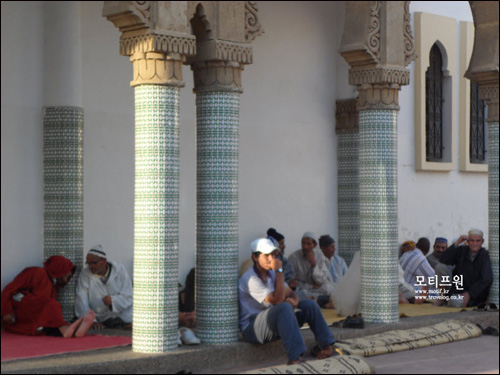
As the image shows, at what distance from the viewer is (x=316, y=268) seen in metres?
10.8

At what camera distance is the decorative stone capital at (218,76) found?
24.8 ft

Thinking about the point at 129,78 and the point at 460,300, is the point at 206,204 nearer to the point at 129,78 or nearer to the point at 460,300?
the point at 129,78

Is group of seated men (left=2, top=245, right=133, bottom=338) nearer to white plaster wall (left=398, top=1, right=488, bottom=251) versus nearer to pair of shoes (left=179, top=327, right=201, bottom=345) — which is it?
pair of shoes (left=179, top=327, right=201, bottom=345)

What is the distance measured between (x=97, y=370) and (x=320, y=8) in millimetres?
7153

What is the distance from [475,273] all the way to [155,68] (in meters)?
5.19

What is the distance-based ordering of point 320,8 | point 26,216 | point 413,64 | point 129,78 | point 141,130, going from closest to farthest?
point 141,130 → point 26,216 → point 129,78 → point 320,8 → point 413,64

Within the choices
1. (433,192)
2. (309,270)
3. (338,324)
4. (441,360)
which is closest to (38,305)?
(338,324)

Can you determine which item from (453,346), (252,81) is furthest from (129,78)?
(453,346)

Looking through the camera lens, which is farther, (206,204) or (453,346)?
(453,346)

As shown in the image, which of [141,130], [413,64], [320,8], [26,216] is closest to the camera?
[141,130]

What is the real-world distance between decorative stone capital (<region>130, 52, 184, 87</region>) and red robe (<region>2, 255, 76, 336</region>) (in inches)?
87.4

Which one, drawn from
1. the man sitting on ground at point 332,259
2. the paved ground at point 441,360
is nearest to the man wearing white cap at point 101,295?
the paved ground at point 441,360

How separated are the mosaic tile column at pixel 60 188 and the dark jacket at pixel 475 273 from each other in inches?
183

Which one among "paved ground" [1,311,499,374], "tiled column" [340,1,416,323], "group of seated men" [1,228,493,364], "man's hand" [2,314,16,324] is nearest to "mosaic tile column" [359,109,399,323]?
"tiled column" [340,1,416,323]
